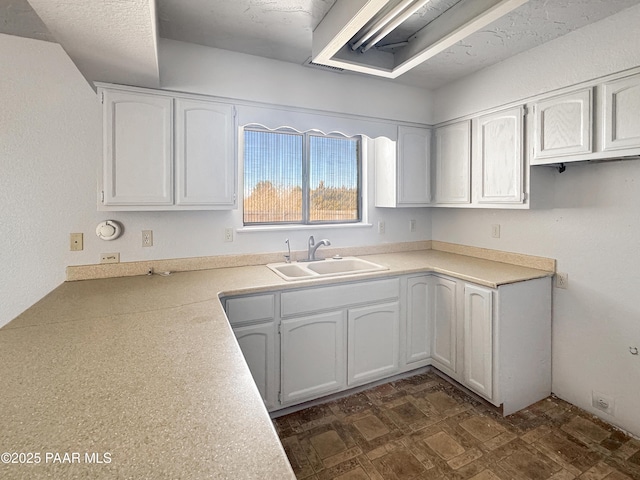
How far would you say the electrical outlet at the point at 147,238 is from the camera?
2.19 m

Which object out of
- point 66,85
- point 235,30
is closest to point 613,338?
point 235,30

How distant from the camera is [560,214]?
2.23 metres

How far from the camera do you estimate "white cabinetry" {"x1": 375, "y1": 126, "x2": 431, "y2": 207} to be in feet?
9.33

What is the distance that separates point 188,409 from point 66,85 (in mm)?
2174

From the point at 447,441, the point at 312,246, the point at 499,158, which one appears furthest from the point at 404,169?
the point at 447,441

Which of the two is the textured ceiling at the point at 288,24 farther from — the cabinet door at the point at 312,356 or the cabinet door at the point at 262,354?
the cabinet door at the point at 312,356

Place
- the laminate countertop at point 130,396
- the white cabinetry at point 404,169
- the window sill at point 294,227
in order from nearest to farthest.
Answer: the laminate countertop at point 130,396, the window sill at point 294,227, the white cabinetry at point 404,169

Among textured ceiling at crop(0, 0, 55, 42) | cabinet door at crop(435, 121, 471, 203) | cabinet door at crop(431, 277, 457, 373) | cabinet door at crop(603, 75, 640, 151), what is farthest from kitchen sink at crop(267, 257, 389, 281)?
textured ceiling at crop(0, 0, 55, 42)

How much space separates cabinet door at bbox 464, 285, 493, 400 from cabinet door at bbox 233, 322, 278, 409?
135 centimetres

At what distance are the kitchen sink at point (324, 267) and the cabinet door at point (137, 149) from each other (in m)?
0.94

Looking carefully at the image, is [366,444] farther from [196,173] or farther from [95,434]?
[196,173]

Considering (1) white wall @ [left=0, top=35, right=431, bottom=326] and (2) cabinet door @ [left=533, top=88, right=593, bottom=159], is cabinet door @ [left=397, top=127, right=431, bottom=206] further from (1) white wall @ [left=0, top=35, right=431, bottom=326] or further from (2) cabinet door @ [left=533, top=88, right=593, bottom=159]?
(1) white wall @ [left=0, top=35, right=431, bottom=326]

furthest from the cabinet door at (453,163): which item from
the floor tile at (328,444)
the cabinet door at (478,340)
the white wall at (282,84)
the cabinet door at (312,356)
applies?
the floor tile at (328,444)

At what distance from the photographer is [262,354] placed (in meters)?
1.98
